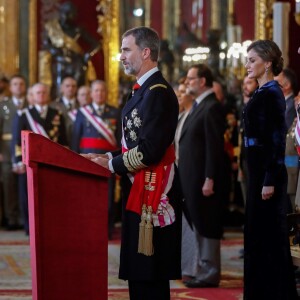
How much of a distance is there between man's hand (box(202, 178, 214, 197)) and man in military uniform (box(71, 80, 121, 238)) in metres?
2.48

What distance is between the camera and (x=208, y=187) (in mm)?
6082

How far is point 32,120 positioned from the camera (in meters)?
9.08

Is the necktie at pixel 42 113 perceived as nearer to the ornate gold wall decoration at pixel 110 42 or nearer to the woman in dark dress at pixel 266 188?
the ornate gold wall decoration at pixel 110 42

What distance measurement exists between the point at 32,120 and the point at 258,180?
4.84 metres

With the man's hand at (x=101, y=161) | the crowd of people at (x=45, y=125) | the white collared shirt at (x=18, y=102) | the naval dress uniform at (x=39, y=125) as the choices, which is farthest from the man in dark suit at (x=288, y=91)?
the white collared shirt at (x=18, y=102)

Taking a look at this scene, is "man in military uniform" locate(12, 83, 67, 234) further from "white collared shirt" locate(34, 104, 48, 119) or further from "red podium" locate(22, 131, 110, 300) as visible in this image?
"red podium" locate(22, 131, 110, 300)

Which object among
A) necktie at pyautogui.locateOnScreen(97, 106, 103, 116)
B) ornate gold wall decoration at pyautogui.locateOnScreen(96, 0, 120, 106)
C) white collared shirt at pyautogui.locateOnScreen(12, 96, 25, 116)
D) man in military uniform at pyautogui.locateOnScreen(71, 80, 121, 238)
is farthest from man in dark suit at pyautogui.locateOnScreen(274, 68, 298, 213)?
ornate gold wall decoration at pyautogui.locateOnScreen(96, 0, 120, 106)

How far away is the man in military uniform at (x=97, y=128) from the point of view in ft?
27.9

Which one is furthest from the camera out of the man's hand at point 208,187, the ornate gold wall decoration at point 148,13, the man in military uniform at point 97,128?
the ornate gold wall decoration at point 148,13

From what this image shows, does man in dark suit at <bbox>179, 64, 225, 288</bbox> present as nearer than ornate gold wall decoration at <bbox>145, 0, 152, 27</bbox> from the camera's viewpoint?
Yes

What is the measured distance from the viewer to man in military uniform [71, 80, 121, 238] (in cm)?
851

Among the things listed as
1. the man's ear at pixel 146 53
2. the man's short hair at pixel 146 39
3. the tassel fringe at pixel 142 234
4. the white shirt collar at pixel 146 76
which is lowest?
the tassel fringe at pixel 142 234

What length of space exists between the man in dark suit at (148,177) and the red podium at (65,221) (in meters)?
0.18

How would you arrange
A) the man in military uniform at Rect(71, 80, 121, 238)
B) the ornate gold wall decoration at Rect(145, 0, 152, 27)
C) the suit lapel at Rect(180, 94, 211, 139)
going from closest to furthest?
the suit lapel at Rect(180, 94, 211, 139) → the man in military uniform at Rect(71, 80, 121, 238) → the ornate gold wall decoration at Rect(145, 0, 152, 27)
